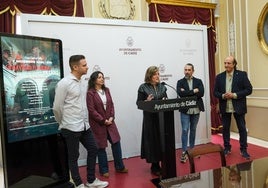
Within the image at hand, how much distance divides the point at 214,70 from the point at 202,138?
173 centimetres

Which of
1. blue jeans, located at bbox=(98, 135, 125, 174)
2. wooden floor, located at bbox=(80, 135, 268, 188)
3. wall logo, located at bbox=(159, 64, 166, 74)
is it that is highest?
wall logo, located at bbox=(159, 64, 166, 74)

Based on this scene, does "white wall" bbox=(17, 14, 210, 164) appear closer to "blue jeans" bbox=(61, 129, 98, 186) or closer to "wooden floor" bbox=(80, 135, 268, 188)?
"wooden floor" bbox=(80, 135, 268, 188)

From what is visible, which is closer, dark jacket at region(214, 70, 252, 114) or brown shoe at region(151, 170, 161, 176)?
brown shoe at region(151, 170, 161, 176)

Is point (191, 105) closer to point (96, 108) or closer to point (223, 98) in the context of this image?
point (96, 108)

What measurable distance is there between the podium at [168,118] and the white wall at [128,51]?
1476mm

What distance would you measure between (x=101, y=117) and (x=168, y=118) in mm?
1062

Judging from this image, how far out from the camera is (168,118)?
259 cm

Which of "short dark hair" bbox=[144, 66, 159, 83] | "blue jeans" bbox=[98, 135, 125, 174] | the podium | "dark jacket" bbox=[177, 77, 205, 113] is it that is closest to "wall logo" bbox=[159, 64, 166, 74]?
"dark jacket" bbox=[177, 77, 205, 113]

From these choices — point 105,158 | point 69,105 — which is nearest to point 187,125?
point 105,158

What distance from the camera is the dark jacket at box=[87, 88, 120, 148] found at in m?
3.33

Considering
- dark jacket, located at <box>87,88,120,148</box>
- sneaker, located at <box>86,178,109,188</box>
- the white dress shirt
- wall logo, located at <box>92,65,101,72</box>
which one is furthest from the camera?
wall logo, located at <box>92,65,101,72</box>

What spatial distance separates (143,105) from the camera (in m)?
2.51

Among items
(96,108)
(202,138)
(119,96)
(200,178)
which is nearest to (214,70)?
(202,138)

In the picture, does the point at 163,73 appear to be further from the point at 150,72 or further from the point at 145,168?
the point at 145,168
